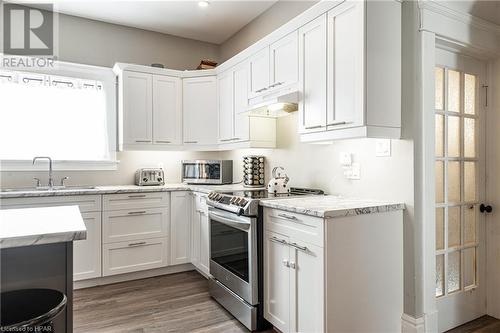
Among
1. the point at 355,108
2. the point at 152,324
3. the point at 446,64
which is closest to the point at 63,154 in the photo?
the point at 152,324

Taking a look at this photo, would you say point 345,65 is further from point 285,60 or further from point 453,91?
point 453,91

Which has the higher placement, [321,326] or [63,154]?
[63,154]

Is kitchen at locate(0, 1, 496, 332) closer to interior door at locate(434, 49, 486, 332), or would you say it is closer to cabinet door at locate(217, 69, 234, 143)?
cabinet door at locate(217, 69, 234, 143)

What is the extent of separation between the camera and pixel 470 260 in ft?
8.22

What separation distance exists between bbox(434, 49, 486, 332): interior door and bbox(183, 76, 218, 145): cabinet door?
2455 millimetres

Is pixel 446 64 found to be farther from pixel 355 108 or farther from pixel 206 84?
pixel 206 84

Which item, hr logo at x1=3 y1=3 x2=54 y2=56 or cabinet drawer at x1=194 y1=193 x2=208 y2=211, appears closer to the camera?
cabinet drawer at x1=194 y1=193 x2=208 y2=211

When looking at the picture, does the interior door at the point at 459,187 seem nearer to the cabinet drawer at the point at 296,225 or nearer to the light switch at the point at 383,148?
the light switch at the point at 383,148

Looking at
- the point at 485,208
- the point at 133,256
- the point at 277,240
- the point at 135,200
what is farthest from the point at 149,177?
the point at 485,208

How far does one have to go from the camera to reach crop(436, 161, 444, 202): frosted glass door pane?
90.4 inches

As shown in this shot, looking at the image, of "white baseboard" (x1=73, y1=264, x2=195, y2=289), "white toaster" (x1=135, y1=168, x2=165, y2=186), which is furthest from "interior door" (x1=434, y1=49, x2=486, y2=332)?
"white toaster" (x1=135, y1=168, x2=165, y2=186)

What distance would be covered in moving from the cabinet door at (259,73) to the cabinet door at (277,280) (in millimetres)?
1435

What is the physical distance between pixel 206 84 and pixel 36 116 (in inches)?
76.0

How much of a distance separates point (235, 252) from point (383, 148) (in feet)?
4.53
